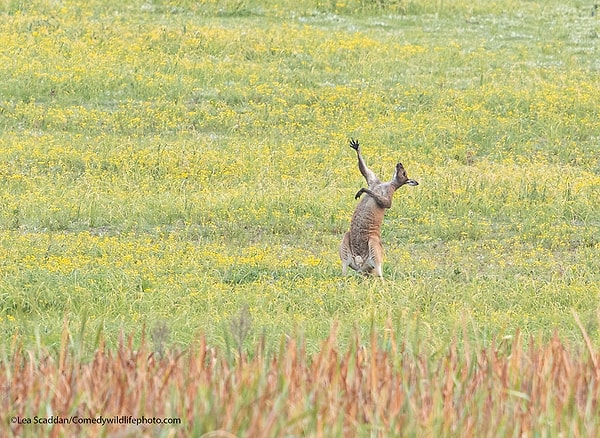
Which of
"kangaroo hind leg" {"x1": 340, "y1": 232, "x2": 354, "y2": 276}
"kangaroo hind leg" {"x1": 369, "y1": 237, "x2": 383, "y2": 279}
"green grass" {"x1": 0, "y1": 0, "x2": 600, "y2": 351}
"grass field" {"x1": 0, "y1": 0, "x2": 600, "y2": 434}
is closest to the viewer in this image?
"grass field" {"x1": 0, "y1": 0, "x2": 600, "y2": 434}

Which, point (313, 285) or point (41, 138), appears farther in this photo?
point (41, 138)

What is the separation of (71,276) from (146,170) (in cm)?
473

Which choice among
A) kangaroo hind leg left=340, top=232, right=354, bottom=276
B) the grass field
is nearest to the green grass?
the grass field

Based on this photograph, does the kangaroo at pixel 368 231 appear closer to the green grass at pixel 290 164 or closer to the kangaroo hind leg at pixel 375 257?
the kangaroo hind leg at pixel 375 257

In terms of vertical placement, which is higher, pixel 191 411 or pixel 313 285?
pixel 191 411

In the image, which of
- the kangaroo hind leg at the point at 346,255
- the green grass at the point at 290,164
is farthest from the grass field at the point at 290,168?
the kangaroo hind leg at the point at 346,255

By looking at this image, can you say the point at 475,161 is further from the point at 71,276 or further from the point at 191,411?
the point at 191,411

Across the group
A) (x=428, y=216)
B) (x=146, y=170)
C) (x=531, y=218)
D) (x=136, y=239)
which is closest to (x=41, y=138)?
(x=146, y=170)

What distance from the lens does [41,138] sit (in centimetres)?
1421

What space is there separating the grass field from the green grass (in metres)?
0.04

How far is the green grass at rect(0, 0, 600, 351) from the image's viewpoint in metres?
8.24

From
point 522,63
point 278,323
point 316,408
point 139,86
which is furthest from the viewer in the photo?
point 522,63

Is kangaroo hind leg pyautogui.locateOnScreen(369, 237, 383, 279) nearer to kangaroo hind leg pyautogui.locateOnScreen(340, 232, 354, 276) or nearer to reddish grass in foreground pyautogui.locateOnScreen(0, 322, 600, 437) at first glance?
kangaroo hind leg pyautogui.locateOnScreen(340, 232, 354, 276)

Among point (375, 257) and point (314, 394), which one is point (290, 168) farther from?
point (314, 394)
